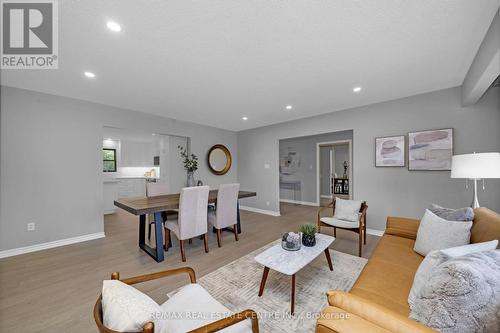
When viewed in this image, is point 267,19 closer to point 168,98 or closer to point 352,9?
point 352,9

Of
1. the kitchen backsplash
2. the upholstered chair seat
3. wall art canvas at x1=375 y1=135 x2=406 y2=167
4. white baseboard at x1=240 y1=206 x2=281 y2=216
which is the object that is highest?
wall art canvas at x1=375 y1=135 x2=406 y2=167

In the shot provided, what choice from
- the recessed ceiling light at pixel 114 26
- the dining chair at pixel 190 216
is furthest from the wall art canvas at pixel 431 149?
the recessed ceiling light at pixel 114 26

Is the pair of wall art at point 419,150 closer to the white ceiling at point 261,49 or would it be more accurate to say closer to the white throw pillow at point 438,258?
the white ceiling at point 261,49

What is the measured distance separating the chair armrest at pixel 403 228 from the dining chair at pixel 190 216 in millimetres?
2437

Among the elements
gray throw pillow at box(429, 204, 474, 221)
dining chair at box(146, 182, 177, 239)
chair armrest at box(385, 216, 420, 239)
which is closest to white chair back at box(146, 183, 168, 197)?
dining chair at box(146, 182, 177, 239)

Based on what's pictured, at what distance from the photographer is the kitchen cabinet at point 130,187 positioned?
6047mm

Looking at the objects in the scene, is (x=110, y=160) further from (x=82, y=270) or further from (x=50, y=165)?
(x=82, y=270)

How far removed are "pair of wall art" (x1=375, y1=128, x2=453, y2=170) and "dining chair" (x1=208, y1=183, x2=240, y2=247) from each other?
272 centimetres

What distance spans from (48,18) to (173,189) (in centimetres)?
386

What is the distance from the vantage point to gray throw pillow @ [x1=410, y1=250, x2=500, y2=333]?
732mm

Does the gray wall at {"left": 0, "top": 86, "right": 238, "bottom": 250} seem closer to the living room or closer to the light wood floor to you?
the living room

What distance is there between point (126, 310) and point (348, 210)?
3049mm

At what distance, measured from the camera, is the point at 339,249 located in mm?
2820

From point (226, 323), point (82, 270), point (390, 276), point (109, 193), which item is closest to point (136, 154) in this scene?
point (109, 193)
